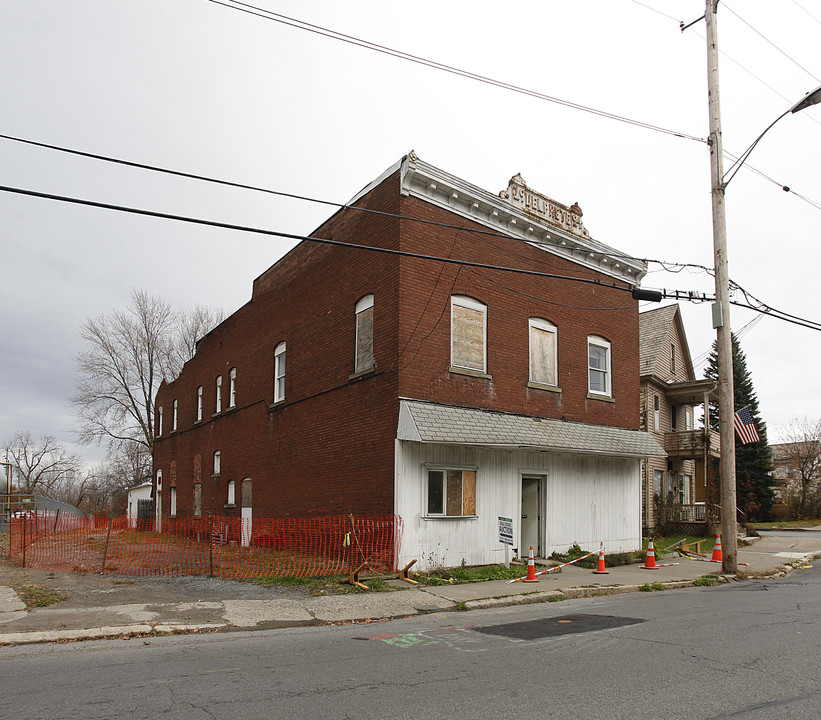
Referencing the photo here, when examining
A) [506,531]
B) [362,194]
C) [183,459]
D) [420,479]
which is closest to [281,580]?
[420,479]

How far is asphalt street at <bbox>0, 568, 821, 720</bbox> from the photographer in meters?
5.64

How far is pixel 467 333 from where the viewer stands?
17.0 metres

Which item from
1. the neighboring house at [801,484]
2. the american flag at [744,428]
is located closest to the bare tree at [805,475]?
the neighboring house at [801,484]

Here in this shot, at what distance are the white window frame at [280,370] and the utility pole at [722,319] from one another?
12.4 meters

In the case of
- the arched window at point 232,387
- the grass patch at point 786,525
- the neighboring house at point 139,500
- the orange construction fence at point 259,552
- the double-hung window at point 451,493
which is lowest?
the grass patch at point 786,525

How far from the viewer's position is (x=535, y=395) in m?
18.4

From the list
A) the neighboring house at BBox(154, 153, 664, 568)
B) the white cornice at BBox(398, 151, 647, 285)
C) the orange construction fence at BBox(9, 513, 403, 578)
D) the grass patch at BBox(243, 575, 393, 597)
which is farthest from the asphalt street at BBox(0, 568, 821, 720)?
the white cornice at BBox(398, 151, 647, 285)

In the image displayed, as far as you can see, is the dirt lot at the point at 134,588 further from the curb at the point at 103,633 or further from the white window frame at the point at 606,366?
the white window frame at the point at 606,366

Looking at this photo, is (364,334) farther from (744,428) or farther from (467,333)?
(744,428)

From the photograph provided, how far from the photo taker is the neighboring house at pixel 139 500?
39300 mm

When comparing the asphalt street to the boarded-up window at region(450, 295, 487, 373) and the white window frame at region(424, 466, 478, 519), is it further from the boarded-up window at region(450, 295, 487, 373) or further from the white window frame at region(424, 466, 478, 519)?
the boarded-up window at region(450, 295, 487, 373)

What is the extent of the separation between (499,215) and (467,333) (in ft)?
10.8

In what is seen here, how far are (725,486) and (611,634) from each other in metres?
8.21

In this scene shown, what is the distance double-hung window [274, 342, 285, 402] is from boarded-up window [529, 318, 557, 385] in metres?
7.99
